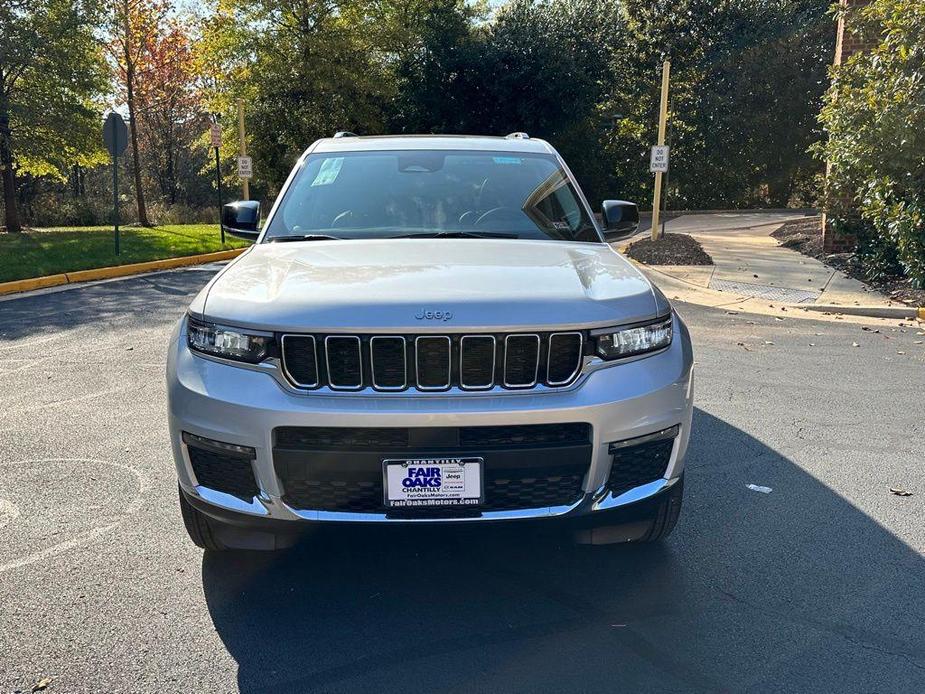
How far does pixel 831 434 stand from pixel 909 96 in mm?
6213

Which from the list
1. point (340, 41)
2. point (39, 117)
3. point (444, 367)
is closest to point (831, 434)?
point (444, 367)

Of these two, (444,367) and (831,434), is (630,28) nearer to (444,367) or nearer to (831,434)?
(831,434)

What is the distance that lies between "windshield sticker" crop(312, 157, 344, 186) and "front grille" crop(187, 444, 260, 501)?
77.1 inches

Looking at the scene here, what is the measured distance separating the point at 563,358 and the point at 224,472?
1264 mm

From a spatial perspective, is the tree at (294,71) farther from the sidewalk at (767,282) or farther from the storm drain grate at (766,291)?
the storm drain grate at (766,291)

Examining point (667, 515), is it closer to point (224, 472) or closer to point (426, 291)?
point (426, 291)

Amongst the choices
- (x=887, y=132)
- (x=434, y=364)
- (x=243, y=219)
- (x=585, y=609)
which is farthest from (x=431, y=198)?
(x=887, y=132)

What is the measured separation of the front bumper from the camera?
2826 millimetres

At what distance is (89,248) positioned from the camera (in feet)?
53.0

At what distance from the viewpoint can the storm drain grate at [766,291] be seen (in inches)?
413

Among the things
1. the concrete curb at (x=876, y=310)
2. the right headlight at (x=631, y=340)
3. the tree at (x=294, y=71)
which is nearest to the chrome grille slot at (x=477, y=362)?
the right headlight at (x=631, y=340)

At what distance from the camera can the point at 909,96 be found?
9672 mm

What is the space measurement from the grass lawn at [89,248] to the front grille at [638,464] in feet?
30.0

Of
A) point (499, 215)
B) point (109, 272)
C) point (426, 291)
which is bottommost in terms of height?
point (109, 272)
